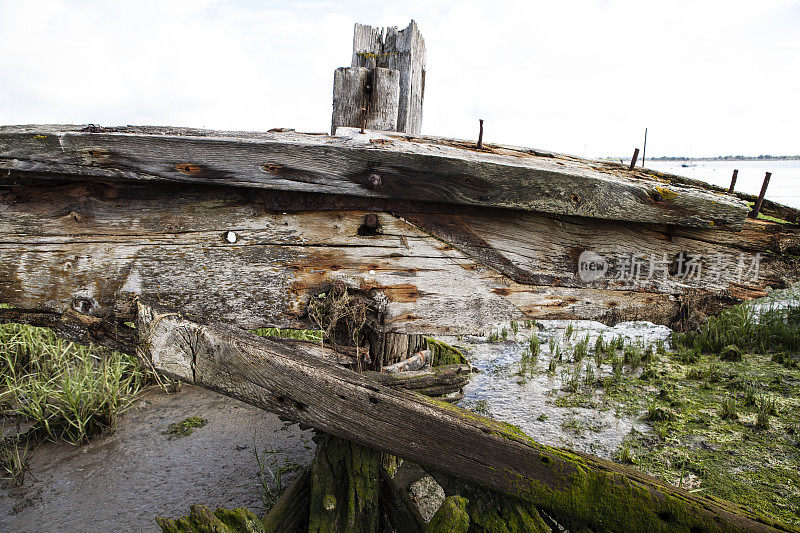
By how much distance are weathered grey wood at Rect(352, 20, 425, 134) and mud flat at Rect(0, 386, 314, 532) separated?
3.07 metres

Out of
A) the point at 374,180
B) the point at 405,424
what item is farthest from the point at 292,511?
the point at 374,180

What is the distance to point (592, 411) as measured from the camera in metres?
4.65

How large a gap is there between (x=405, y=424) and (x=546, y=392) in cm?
366

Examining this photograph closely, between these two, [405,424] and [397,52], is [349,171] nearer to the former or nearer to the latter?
[405,424]

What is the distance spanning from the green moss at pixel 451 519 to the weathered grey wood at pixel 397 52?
3.29m

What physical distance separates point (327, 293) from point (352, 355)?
Result: 0.33 meters

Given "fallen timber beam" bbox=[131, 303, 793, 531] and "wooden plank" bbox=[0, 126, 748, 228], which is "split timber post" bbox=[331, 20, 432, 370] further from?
"wooden plank" bbox=[0, 126, 748, 228]

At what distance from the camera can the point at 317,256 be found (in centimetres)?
207

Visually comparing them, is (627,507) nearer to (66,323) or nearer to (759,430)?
(66,323)

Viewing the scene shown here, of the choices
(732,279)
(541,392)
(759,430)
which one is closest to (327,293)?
(732,279)

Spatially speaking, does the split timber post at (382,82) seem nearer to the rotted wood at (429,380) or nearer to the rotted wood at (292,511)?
the rotted wood at (429,380)

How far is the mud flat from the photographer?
307cm

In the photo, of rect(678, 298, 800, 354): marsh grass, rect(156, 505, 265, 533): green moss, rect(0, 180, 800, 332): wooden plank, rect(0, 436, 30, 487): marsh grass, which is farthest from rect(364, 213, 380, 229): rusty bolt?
rect(678, 298, 800, 354): marsh grass

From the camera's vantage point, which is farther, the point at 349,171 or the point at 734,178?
the point at 734,178
